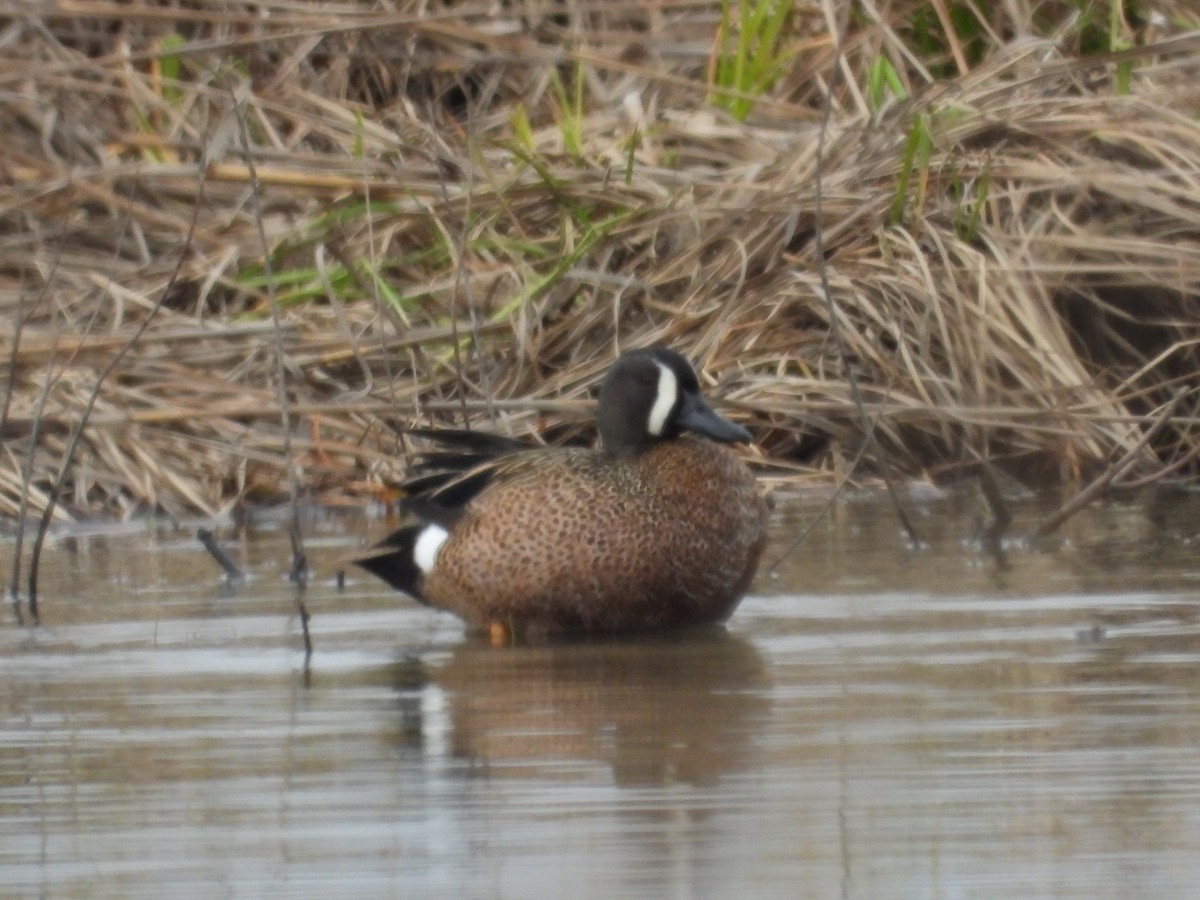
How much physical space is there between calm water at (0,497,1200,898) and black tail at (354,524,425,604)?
77mm

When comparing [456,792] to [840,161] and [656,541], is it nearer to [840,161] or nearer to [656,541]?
[656,541]

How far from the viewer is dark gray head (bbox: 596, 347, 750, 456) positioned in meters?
5.05

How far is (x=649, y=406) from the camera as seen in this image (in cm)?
507

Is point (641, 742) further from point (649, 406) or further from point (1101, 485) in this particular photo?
point (1101, 485)

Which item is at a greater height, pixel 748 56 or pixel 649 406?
pixel 748 56

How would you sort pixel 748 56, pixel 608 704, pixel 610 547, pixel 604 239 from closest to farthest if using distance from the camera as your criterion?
pixel 608 704, pixel 610 547, pixel 604 239, pixel 748 56

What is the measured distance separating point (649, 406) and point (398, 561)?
0.58 metres

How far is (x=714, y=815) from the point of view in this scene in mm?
2959

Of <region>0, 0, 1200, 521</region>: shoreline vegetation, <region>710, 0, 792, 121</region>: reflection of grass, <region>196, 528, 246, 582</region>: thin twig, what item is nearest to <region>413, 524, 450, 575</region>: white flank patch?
<region>196, 528, 246, 582</region>: thin twig

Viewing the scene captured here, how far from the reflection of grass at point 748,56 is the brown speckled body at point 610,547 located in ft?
11.2

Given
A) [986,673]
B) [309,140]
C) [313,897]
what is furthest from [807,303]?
[313,897]

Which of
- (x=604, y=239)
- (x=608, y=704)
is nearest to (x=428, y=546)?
(x=608, y=704)

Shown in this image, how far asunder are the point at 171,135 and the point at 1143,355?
342 cm

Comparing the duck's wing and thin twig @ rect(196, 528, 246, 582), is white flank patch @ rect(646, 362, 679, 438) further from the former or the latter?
thin twig @ rect(196, 528, 246, 582)
